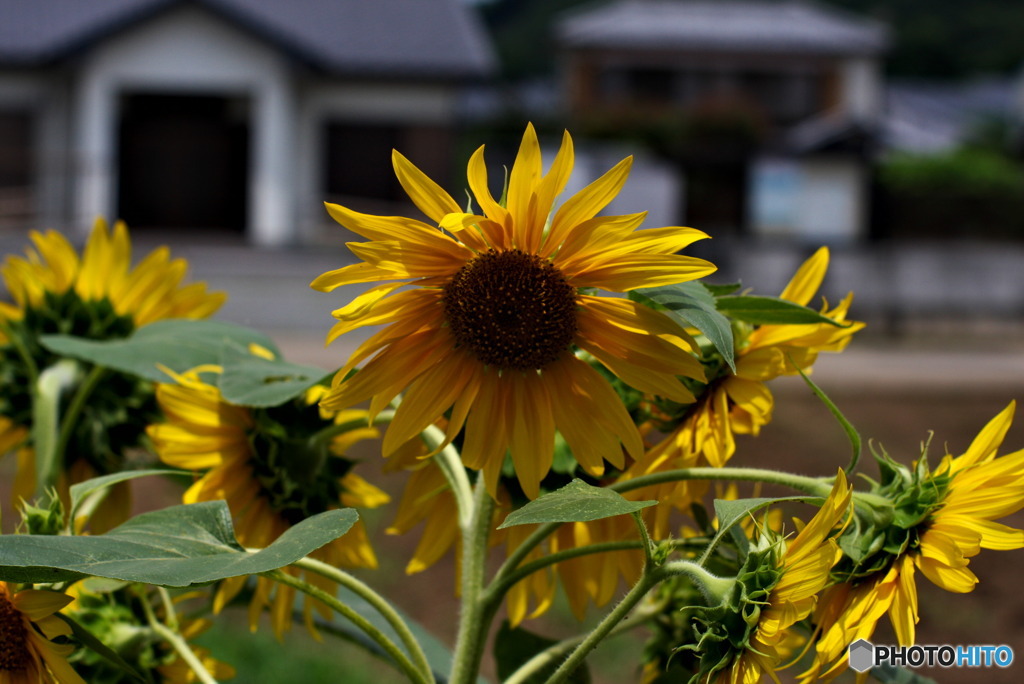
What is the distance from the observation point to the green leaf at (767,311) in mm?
479

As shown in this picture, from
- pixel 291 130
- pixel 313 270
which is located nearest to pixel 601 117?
pixel 291 130

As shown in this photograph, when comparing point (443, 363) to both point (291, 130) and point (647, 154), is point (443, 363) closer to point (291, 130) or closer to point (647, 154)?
point (291, 130)

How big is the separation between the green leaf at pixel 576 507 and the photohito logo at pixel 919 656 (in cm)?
11

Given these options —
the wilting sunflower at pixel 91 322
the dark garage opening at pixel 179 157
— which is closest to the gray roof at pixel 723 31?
the dark garage opening at pixel 179 157

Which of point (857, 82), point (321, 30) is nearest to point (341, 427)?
point (321, 30)

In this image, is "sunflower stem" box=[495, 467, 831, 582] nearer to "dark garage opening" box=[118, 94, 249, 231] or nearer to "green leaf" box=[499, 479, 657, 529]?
"green leaf" box=[499, 479, 657, 529]

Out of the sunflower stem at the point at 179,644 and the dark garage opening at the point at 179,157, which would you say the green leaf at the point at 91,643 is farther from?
the dark garage opening at the point at 179,157

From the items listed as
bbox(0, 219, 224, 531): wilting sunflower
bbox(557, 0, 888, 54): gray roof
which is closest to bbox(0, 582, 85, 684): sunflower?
bbox(0, 219, 224, 531): wilting sunflower

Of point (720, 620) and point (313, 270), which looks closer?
Answer: point (720, 620)

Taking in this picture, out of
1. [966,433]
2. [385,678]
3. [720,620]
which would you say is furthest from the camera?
[966,433]

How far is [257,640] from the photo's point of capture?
2393 mm

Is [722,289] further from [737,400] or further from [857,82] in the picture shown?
[857,82]

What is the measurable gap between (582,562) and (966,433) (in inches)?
187

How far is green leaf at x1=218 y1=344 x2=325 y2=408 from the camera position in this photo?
53 centimetres
